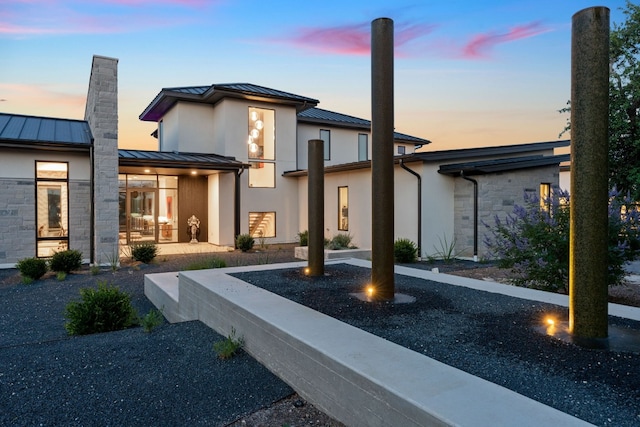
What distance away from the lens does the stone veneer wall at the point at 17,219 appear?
1180cm

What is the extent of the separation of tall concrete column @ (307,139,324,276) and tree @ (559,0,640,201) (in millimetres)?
11578

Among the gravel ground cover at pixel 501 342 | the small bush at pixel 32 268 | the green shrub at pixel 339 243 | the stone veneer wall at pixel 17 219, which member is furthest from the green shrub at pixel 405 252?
the stone veneer wall at pixel 17 219

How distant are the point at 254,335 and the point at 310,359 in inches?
41.2

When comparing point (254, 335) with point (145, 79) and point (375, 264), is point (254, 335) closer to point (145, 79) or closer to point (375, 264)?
point (375, 264)

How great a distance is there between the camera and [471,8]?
9117 mm

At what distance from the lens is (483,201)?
1279 cm

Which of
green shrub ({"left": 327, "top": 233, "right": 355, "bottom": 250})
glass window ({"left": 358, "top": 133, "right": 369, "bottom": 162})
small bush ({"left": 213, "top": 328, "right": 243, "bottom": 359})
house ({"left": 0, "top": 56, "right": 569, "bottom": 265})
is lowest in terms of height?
small bush ({"left": 213, "top": 328, "right": 243, "bottom": 359})

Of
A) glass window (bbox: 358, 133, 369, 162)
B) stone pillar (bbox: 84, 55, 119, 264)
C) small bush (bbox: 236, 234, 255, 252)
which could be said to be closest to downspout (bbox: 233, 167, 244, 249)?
small bush (bbox: 236, 234, 255, 252)

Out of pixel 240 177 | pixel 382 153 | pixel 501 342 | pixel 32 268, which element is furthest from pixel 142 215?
pixel 501 342

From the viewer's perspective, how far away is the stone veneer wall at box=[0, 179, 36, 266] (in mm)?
11797

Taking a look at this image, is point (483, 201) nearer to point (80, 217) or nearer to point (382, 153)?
point (382, 153)

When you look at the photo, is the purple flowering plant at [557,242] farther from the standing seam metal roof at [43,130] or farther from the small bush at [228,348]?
the standing seam metal roof at [43,130]

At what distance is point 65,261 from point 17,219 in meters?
2.81

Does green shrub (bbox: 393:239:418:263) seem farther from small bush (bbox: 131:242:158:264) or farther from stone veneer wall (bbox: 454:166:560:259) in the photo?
small bush (bbox: 131:242:158:264)
